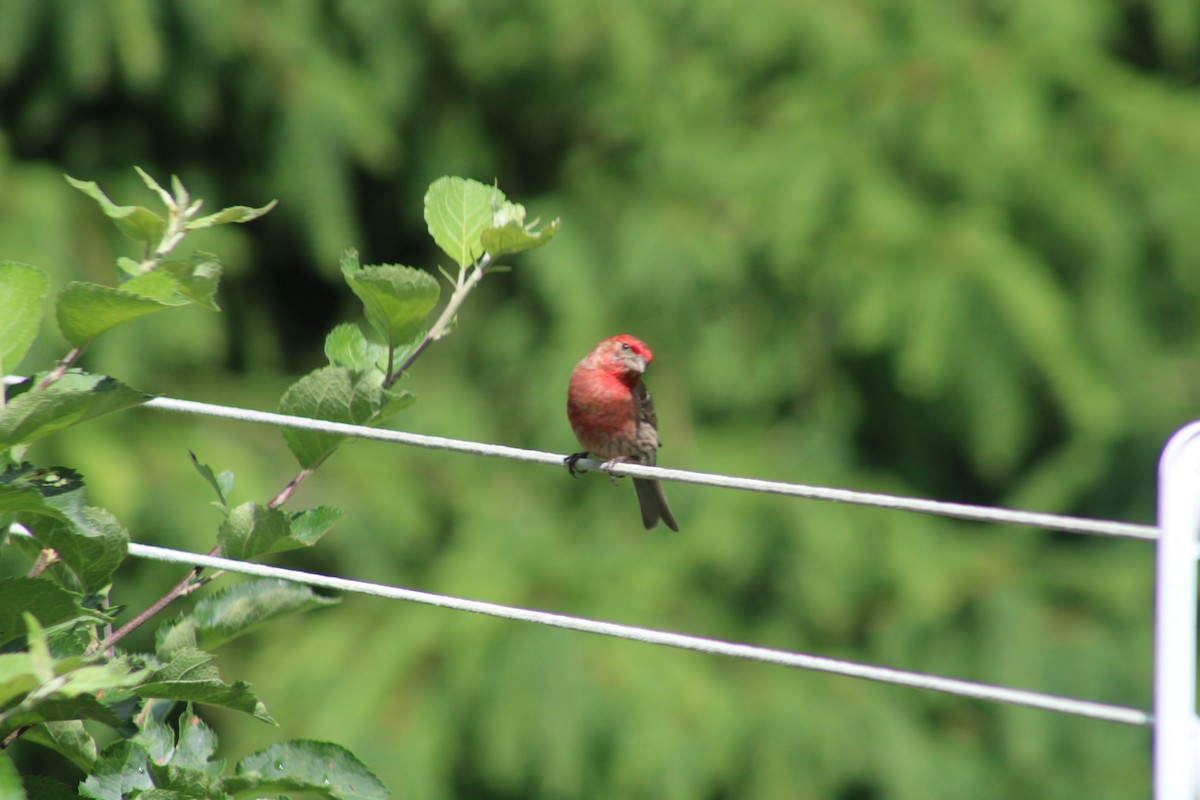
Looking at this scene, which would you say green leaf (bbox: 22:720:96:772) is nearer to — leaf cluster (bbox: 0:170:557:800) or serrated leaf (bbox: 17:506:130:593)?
Answer: leaf cluster (bbox: 0:170:557:800)

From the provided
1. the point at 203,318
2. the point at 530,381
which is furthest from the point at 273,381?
the point at 530,381

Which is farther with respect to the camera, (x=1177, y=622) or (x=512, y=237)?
(x=512, y=237)

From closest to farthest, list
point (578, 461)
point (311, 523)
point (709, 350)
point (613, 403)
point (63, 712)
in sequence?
point (63, 712)
point (311, 523)
point (578, 461)
point (613, 403)
point (709, 350)

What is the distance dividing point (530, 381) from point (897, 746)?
7.86 feet

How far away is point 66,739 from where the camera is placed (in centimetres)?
181

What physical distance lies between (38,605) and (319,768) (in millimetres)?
396

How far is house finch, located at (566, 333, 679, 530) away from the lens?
15.7ft

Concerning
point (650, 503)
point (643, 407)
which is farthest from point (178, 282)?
point (650, 503)

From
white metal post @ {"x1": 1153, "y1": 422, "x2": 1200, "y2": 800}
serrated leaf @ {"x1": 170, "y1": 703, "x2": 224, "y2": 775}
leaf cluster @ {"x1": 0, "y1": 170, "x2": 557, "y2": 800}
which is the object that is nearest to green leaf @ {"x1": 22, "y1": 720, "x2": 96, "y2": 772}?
leaf cluster @ {"x1": 0, "y1": 170, "x2": 557, "y2": 800}

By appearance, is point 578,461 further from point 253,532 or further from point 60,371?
point 60,371

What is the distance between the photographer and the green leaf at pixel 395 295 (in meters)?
1.91

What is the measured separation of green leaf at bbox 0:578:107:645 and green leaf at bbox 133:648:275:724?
0.10 metres

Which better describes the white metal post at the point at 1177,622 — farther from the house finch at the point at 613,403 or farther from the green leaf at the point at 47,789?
the house finch at the point at 613,403

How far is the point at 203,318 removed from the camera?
615cm
